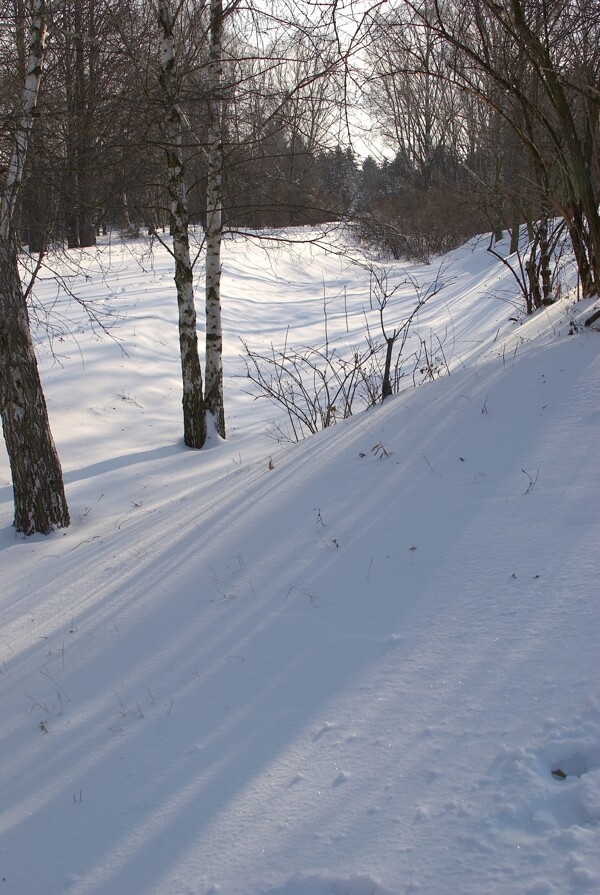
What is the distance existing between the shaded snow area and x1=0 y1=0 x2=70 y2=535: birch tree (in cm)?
34

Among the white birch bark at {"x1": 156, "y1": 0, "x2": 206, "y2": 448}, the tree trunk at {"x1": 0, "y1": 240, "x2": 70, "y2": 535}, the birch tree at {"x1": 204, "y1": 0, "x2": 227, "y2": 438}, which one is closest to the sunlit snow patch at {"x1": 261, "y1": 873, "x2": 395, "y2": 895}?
the tree trunk at {"x1": 0, "y1": 240, "x2": 70, "y2": 535}

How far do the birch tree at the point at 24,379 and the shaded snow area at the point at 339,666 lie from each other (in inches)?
13.4

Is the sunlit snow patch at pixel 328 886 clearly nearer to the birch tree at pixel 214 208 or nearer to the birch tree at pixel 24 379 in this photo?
the birch tree at pixel 24 379

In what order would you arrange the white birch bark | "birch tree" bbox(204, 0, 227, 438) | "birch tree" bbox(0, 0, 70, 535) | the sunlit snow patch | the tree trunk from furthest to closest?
"birch tree" bbox(204, 0, 227, 438), the white birch bark, the tree trunk, "birch tree" bbox(0, 0, 70, 535), the sunlit snow patch

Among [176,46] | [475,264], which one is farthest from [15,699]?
[475,264]

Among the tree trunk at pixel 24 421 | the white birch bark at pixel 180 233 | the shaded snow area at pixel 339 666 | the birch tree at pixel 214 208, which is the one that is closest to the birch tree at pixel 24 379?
the tree trunk at pixel 24 421

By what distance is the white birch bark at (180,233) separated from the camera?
657cm

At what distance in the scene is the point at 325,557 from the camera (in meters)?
3.58

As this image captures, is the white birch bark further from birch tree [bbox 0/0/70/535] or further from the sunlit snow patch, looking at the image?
the sunlit snow patch

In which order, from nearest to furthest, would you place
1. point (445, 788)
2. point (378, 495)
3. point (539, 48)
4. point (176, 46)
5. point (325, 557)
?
point (445, 788)
point (325, 557)
point (378, 495)
point (539, 48)
point (176, 46)

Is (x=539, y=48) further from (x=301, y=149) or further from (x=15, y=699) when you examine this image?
(x=15, y=699)

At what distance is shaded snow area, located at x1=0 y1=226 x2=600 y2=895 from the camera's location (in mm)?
1933

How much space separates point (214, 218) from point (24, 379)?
3392 mm

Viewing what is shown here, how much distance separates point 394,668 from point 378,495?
1583 millimetres
